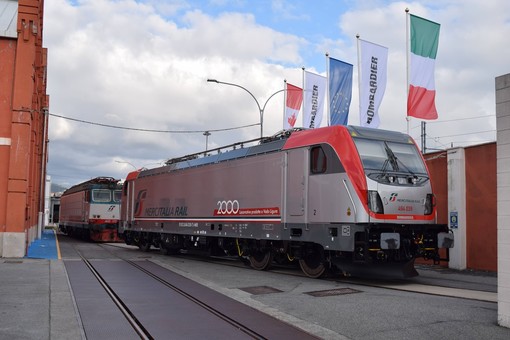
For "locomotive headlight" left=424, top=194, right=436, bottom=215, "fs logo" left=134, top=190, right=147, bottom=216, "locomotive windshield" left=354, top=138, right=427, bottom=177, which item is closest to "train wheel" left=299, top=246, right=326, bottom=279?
"locomotive windshield" left=354, top=138, right=427, bottom=177

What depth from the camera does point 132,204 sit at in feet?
79.2

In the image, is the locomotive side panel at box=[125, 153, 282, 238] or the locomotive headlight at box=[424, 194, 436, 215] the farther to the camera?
the locomotive side panel at box=[125, 153, 282, 238]

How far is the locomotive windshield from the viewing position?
1146 cm

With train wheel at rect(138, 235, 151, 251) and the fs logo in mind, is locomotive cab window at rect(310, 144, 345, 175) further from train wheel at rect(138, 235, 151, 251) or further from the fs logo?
train wheel at rect(138, 235, 151, 251)

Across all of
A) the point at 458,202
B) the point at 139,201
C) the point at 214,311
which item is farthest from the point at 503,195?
the point at 139,201

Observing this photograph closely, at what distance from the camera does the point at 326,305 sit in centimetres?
864

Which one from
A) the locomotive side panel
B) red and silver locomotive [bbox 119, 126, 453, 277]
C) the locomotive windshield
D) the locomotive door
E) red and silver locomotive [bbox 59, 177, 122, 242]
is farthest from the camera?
red and silver locomotive [bbox 59, 177, 122, 242]

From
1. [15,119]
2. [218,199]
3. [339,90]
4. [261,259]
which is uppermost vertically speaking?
[339,90]

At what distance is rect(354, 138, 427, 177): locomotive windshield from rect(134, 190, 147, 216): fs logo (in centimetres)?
1337

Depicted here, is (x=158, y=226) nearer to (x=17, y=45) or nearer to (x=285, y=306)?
(x=17, y=45)

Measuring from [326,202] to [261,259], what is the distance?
382 centimetres

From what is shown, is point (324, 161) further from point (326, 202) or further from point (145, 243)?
point (145, 243)

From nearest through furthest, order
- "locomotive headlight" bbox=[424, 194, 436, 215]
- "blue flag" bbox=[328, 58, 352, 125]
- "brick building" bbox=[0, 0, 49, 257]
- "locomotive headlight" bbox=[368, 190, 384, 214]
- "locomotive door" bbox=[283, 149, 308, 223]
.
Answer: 1. "locomotive headlight" bbox=[368, 190, 384, 214]
2. "locomotive headlight" bbox=[424, 194, 436, 215]
3. "locomotive door" bbox=[283, 149, 308, 223]
4. "brick building" bbox=[0, 0, 49, 257]
5. "blue flag" bbox=[328, 58, 352, 125]

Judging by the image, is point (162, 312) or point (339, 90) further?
point (339, 90)
